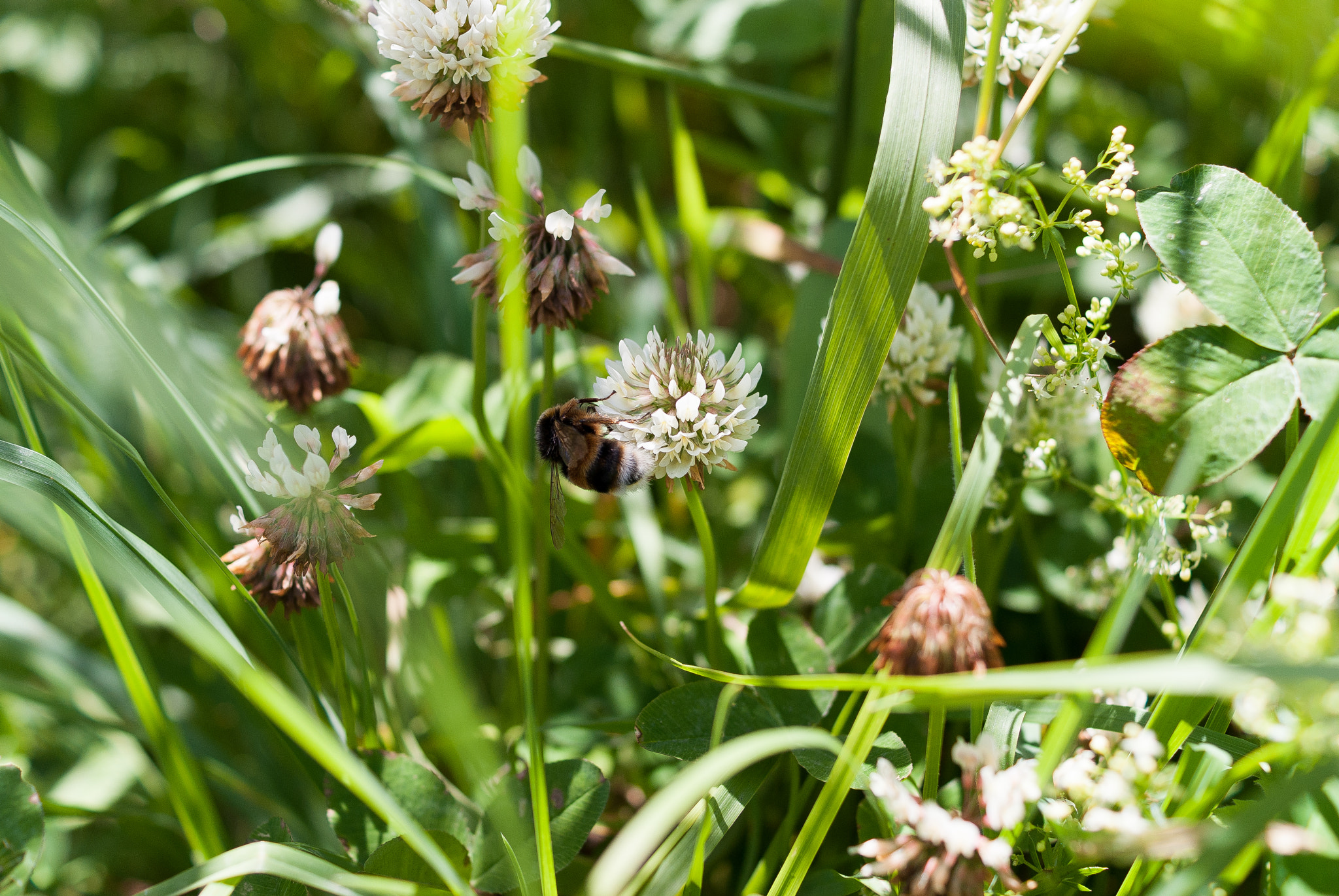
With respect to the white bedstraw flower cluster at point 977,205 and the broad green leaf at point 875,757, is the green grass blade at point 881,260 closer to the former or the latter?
the white bedstraw flower cluster at point 977,205

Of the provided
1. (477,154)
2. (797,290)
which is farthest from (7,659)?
(797,290)

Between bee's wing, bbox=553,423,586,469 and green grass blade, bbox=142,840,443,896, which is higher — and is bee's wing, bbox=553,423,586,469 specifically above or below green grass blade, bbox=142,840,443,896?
above

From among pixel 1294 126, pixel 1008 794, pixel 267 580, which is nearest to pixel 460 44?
pixel 267 580

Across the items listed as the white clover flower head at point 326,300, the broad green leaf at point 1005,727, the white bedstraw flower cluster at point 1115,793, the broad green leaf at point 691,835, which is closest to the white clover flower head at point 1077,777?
the white bedstraw flower cluster at point 1115,793

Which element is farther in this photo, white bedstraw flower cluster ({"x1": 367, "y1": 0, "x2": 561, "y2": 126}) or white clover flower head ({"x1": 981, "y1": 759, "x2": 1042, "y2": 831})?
white bedstraw flower cluster ({"x1": 367, "y1": 0, "x2": 561, "y2": 126})

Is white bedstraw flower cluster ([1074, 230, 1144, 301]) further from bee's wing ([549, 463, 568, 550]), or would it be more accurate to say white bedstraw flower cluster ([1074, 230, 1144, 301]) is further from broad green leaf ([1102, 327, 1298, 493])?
bee's wing ([549, 463, 568, 550])

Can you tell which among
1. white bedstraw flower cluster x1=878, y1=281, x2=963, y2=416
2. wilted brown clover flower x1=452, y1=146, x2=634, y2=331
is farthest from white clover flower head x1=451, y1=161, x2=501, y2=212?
white bedstraw flower cluster x1=878, y1=281, x2=963, y2=416
